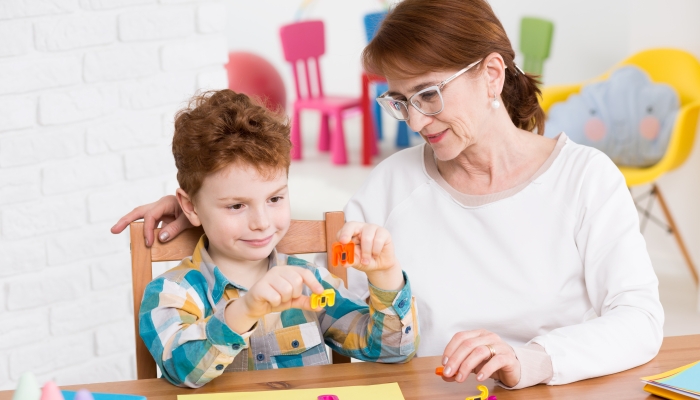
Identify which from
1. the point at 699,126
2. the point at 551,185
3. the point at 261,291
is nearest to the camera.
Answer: the point at 261,291

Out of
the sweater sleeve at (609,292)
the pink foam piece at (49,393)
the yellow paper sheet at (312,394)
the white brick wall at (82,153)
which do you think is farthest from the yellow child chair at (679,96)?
the pink foam piece at (49,393)

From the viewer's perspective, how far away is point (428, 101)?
1.56 m

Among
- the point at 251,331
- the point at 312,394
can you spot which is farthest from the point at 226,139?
the point at 312,394

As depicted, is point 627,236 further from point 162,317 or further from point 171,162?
point 171,162

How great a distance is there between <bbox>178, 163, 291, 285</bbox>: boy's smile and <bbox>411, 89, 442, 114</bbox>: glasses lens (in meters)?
0.31

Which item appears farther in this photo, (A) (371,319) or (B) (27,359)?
(B) (27,359)

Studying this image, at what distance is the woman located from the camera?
151cm

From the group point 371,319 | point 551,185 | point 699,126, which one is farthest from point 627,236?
point 699,126

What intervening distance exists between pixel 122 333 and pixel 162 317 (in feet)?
3.66

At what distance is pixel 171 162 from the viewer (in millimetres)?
2398

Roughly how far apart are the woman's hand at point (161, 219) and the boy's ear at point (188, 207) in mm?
37

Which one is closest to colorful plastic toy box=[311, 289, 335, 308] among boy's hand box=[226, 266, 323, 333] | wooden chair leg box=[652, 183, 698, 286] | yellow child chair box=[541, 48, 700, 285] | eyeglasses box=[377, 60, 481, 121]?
boy's hand box=[226, 266, 323, 333]

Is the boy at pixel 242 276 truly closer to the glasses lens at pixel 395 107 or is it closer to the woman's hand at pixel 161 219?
the woman's hand at pixel 161 219

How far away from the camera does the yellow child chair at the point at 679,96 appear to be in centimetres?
369
